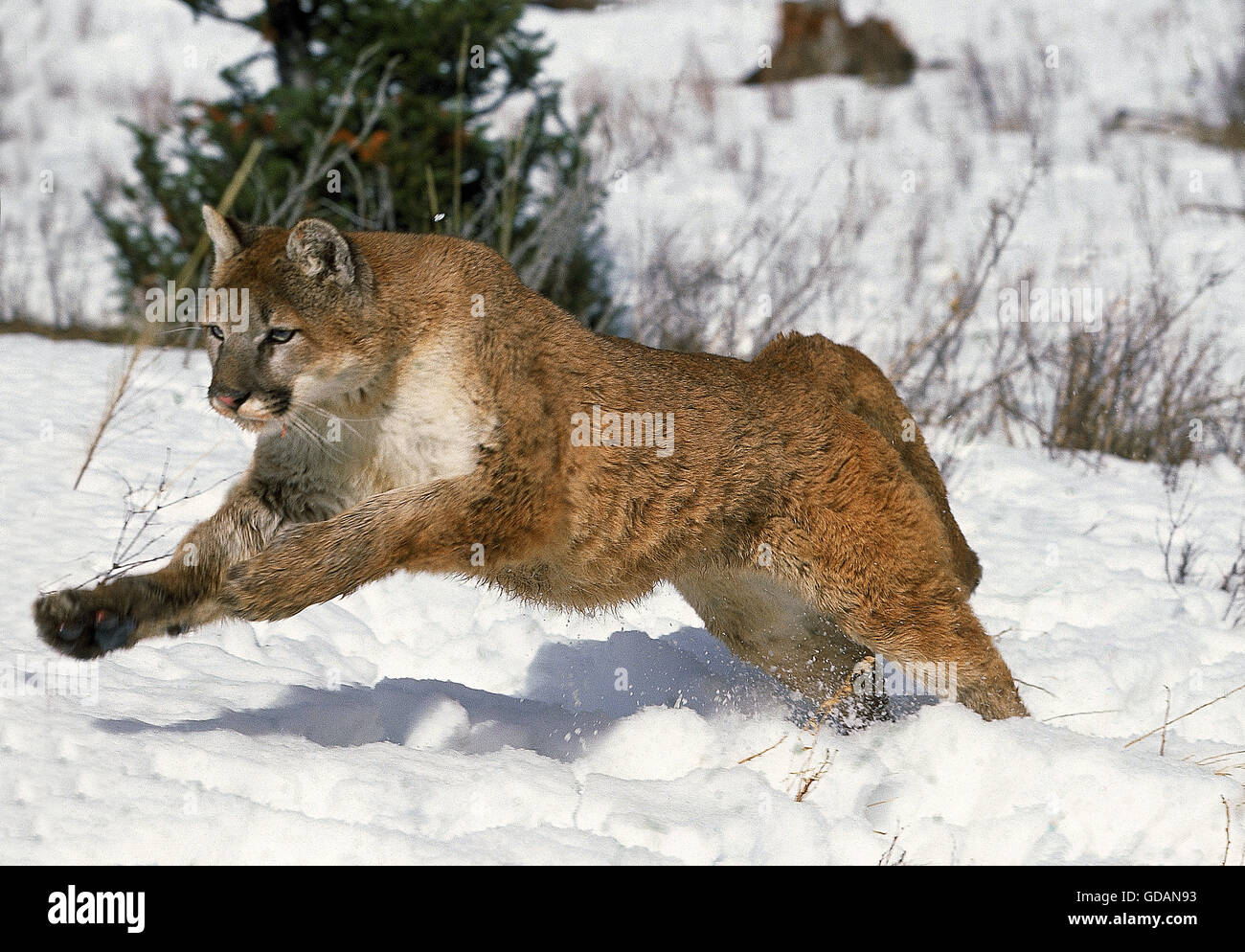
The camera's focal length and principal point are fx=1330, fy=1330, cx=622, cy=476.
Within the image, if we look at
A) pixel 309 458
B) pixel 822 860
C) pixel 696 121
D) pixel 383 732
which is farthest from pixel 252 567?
pixel 696 121

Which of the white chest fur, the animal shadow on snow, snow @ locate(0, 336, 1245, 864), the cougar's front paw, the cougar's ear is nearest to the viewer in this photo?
snow @ locate(0, 336, 1245, 864)

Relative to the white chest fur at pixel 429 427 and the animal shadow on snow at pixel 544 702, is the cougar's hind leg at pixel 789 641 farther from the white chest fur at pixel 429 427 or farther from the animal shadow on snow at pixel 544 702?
the white chest fur at pixel 429 427

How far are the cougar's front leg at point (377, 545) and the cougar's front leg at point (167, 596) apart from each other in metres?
0.32

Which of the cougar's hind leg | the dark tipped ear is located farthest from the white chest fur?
the cougar's hind leg

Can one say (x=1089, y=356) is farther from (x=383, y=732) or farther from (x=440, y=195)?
(x=383, y=732)

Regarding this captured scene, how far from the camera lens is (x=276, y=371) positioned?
3938 millimetres

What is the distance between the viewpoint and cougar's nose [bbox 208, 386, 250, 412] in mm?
3803

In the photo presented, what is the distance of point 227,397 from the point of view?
3807 millimetres

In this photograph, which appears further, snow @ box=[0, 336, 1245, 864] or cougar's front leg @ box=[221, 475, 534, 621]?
cougar's front leg @ box=[221, 475, 534, 621]

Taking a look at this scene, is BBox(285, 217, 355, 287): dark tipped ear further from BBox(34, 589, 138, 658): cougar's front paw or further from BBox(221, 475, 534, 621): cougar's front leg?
BBox(34, 589, 138, 658): cougar's front paw

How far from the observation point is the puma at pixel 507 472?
3.85 m

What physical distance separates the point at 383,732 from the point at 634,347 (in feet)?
5.00

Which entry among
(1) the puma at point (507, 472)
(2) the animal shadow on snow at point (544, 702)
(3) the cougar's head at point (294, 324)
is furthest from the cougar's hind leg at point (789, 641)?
(3) the cougar's head at point (294, 324)

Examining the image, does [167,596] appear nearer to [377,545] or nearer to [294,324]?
[377,545]
